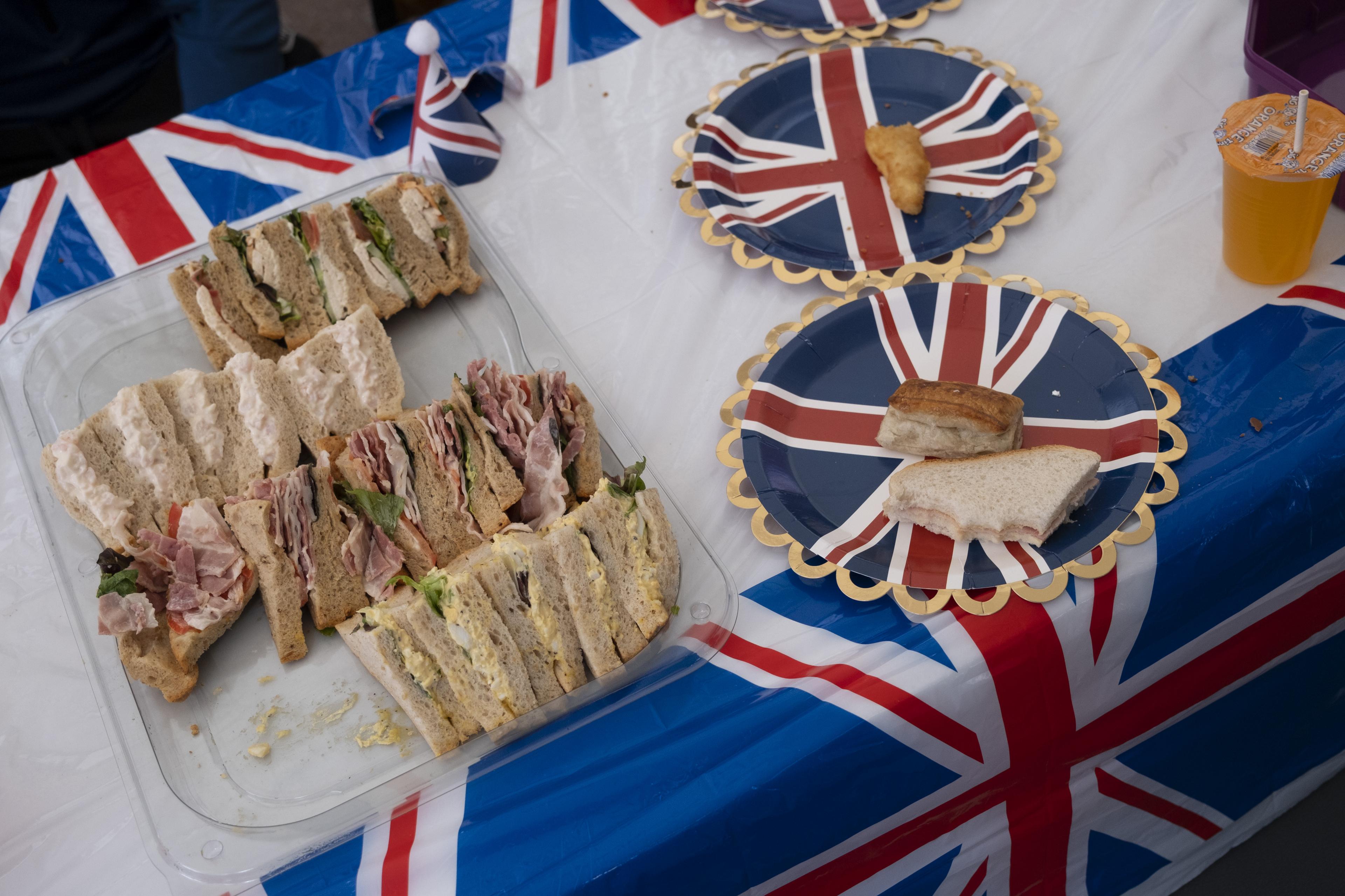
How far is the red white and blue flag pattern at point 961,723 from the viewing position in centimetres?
183

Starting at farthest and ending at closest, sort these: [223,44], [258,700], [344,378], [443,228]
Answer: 1. [223,44]
2. [443,228]
3. [344,378]
4. [258,700]

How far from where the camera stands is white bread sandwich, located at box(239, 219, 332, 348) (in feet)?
8.28

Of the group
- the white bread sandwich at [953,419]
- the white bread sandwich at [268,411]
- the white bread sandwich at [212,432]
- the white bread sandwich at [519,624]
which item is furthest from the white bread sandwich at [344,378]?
the white bread sandwich at [953,419]

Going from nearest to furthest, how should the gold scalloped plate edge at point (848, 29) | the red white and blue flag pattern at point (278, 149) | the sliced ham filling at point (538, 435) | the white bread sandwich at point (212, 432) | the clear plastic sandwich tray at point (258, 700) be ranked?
1. the clear plastic sandwich tray at point (258, 700)
2. the sliced ham filling at point (538, 435)
3. the white bread sandwich at point (212, 432)
4. the red white and blue flag pattern at point (278, 149)
5. the gold scalloped plate edge at point (848, 29)

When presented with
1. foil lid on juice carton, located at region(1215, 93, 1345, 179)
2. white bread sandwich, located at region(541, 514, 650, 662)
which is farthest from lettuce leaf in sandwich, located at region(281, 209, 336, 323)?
foil lid on juice carton, located at region(1215, 93, 1345, 179)

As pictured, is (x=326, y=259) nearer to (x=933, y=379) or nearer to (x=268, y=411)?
(x=268, y=411)

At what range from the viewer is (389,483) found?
219 centimetres

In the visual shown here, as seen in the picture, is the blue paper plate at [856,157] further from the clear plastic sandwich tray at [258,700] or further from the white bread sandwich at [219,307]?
the white bread sandwich at [219,307]

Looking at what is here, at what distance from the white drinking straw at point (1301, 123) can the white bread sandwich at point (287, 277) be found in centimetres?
214

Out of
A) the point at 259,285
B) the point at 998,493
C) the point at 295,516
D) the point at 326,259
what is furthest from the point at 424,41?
the point at 998,493

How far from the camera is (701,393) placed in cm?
243

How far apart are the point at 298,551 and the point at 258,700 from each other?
29 centimetres

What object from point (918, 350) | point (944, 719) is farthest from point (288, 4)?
point (944, 719)

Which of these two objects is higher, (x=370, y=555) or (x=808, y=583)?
(x=370, y=555)
